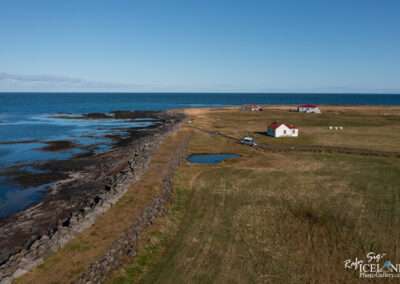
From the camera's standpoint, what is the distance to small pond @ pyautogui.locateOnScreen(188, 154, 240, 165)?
147 ft

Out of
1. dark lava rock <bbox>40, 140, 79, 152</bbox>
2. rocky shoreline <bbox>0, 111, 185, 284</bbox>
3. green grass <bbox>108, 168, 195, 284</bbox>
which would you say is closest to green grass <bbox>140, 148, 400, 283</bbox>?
green grass <bbox>108, 168, 195, 284</bbox>

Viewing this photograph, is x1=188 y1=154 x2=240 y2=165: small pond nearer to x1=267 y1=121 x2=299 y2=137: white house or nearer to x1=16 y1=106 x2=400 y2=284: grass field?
x1=16 y1=106 x2=400 y2=284: grass field

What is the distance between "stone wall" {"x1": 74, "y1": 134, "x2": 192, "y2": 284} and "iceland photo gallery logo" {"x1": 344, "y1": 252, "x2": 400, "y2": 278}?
15.4 meters

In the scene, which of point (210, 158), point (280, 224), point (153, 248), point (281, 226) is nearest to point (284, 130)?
point (210, 158)

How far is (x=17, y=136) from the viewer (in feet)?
230

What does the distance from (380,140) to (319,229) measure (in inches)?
1921

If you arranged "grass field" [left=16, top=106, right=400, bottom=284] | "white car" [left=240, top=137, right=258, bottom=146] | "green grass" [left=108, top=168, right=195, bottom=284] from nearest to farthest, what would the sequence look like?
1. "green grass" [left=108, top=168, right=195, bottom=284]
2. "grass field" [left=16, top=106, right=400, bottom=284]
3. "white car" [left=240, top=137, right=258, bottom=146]

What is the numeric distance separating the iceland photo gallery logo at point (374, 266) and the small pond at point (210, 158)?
2781cm

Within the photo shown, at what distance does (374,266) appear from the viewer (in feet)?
57.4

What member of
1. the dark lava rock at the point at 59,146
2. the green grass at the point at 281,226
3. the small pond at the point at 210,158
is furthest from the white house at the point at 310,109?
the dark lava rock at the point at 59,146

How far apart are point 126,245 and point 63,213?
35.4 feet

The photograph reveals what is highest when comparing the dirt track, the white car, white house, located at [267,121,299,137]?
white house, located at [267,121,299,137]

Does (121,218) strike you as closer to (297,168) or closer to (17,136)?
(297,168)

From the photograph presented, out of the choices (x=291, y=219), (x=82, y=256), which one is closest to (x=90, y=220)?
(x=82, y=256)
